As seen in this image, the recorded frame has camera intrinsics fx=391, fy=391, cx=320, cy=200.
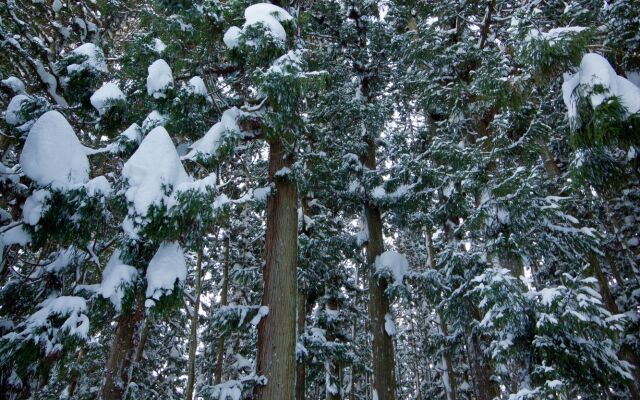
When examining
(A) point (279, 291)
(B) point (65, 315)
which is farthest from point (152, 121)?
(A) point (279, 291)

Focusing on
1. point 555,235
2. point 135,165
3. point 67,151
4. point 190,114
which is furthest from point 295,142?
point 555,235

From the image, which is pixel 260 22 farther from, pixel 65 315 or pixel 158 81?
pixel 65 315

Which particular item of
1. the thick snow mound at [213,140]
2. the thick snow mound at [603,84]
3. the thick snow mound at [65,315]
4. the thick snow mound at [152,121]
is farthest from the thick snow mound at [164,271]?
the thick snow mound at [603,84]

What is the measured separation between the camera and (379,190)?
1014cm

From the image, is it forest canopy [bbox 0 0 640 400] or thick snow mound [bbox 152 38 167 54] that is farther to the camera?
thick snow mound [bbox 152 38 167 54]

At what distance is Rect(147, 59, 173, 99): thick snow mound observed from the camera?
513 centimetres

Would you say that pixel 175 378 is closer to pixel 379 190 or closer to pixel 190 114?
pixel 379 190

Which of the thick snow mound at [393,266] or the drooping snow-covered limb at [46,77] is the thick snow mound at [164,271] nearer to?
the drooping snow-covered limb at [46,77]

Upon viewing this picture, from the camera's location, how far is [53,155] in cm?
377

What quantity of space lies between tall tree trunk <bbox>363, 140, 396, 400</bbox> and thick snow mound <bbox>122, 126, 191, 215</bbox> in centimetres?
630

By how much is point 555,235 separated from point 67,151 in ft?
25.3

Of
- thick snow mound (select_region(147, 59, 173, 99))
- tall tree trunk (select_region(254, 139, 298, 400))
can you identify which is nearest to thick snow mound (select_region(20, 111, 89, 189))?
thick snow mound (select_region(147, 59, 173, 99))

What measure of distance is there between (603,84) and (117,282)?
5656mm

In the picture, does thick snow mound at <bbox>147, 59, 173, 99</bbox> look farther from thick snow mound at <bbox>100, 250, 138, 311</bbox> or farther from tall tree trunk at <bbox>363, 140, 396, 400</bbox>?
tall tree trunk at <bbox>363, 140, 396, 400</bbox>
